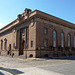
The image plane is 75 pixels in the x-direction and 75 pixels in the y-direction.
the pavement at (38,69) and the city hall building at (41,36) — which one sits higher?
the city hall building at (41,36)

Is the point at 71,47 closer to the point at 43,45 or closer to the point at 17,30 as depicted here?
the point at 43,45

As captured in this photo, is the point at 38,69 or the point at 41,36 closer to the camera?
the point at 38,69

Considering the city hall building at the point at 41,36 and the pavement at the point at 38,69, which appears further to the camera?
the city hall building at the point at 41,36

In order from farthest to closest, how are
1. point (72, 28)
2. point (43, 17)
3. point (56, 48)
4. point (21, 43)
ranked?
point (72, 28), point (21, 43), point (56, 48), point (43, 17)

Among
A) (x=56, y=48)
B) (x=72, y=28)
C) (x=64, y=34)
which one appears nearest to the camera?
(x=56, y=48)

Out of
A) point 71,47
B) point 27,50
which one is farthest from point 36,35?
point 71,47

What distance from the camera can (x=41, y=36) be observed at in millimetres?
23531

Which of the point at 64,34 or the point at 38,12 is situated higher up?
the point at 38,12

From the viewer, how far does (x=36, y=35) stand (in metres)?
22.5

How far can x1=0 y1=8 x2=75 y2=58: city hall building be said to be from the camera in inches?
904

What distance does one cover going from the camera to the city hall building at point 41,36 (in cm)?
2295

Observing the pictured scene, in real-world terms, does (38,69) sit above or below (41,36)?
below

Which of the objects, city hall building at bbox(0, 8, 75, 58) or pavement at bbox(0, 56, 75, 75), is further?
city hall building at bbox(0, 8, 75, 58)

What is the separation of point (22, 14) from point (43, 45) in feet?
36.7
